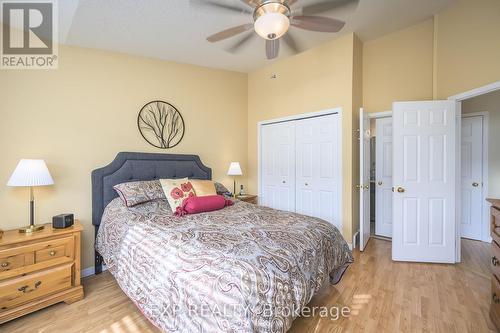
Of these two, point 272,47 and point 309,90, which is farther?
point 309,90

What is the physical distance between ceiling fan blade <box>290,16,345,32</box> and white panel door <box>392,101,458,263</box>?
155cm

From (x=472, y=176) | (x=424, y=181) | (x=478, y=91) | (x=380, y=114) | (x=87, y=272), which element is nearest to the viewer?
(x=478, y=91)

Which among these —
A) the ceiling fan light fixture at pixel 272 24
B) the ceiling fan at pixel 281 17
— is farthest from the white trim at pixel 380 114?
the ceiling fan light fixture at pixel 272 24

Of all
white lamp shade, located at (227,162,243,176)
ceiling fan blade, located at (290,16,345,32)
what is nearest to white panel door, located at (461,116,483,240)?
ceiling fan blade, located at (290,16,345,32)

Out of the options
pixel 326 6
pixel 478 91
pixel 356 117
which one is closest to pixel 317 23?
pixel 326 6

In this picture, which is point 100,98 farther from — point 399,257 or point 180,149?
point 399,257

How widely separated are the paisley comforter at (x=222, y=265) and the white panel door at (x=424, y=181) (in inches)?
50.3

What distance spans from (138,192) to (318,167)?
8.10 ft

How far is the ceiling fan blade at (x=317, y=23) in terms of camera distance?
6.09 feet

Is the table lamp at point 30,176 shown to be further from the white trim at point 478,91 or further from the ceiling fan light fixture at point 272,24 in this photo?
the white trim at point 478,91

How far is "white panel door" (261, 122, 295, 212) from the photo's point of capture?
384cm

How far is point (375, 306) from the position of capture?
198 centimetres

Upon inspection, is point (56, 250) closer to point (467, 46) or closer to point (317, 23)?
point (317, 23)

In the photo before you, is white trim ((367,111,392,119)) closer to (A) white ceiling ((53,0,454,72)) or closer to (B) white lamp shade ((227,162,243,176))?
(A) white ceiling ((53,0,454,72))
